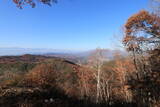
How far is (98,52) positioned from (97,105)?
11.9 metres

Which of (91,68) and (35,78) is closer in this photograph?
(35,78)

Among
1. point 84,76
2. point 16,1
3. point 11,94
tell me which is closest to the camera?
point 16,1

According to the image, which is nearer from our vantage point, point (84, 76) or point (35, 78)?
point (35, 78)

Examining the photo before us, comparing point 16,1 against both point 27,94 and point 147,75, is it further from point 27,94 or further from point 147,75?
point 147,75

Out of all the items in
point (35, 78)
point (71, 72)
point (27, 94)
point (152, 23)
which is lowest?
point (71, 72)

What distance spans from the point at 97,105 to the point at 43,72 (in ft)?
34.4

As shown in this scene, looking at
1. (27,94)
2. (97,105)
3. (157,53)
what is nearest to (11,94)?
(27,94)

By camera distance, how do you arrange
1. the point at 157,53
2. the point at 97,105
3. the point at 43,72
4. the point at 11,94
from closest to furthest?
1. the point at 97,105
2. the point at 11,94
3. the point at 157,53
4. the point at 43,72

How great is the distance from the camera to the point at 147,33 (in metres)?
14.0

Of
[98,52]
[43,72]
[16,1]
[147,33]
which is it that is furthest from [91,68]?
[16,1]

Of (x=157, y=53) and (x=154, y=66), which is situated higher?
(x=157, y=53)

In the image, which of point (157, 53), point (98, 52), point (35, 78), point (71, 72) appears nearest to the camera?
point (35, 78)

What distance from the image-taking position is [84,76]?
755 inches

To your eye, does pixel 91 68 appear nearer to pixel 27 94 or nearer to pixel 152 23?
pixel 152 23
